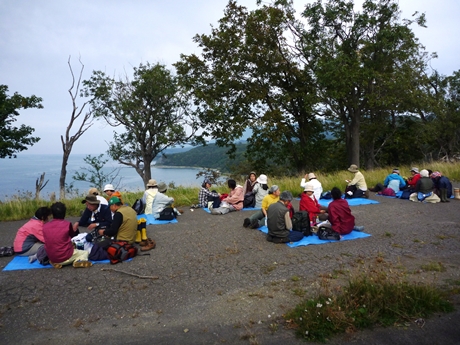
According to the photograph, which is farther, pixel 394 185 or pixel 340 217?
pixel 394 185

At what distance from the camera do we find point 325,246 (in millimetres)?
7000

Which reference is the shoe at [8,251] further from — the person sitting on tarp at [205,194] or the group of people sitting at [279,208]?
the person sitting on tarp at [205,194]

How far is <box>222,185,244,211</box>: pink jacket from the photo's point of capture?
1088 cm

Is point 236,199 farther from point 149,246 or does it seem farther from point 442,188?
point 442,188

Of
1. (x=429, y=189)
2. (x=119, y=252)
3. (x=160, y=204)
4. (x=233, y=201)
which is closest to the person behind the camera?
(x=119, y=252)

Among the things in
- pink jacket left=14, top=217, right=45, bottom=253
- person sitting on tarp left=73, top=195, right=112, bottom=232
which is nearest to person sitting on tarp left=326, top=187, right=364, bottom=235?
person sitting on tarp left=73, top=195, right=112, bottom=232

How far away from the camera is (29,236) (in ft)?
20.8

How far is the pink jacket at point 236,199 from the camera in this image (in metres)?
10.9

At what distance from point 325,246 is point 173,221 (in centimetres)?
445

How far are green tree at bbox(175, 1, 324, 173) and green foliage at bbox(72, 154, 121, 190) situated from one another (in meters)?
7.49

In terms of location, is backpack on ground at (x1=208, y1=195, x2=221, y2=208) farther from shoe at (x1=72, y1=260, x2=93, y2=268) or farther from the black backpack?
shoe at (x1=72, y1=260, x2=93, y2=268)

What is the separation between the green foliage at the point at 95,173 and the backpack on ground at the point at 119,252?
54.1 ft

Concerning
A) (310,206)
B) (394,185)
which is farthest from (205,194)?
(394,185)

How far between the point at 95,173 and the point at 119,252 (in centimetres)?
1768
